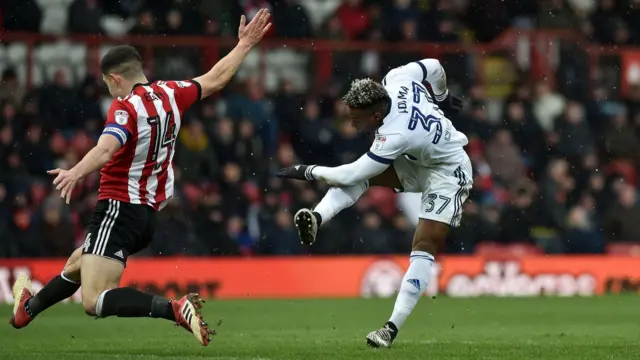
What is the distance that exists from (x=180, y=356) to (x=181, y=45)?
10732 millimetres

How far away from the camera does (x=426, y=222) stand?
9.66m

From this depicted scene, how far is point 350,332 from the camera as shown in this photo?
11484 mm

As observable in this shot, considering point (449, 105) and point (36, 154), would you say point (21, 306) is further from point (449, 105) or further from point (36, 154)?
point (36, 154)

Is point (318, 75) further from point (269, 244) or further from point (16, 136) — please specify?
point (16, 136)

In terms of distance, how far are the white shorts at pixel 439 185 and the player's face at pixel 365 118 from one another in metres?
0.59

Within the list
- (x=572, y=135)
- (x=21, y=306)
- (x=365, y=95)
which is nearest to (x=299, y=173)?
(x=365, y=95)

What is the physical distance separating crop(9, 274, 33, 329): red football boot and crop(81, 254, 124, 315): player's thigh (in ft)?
3.71

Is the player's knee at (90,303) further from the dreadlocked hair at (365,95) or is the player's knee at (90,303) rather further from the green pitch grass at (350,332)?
the dreadlocked hair at (365,95)

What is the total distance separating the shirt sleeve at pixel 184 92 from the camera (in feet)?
28.8

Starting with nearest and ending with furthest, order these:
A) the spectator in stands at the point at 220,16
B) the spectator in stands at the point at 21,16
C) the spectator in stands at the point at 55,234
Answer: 1. the spectator in stands at the point at 55,234
2. the spectator in stands at the point at 21,16
3. the spectator in stands at the point at 220,16

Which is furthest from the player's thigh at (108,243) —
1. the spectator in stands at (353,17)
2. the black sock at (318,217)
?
the spectator in stands at (353,17)

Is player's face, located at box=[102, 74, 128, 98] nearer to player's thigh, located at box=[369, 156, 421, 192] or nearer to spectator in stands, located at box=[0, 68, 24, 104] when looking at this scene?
player's thigh, located at box=[369, 156, 421, 192]

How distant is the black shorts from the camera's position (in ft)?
27.9

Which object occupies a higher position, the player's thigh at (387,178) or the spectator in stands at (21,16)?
the player's thigh at (387,178)
